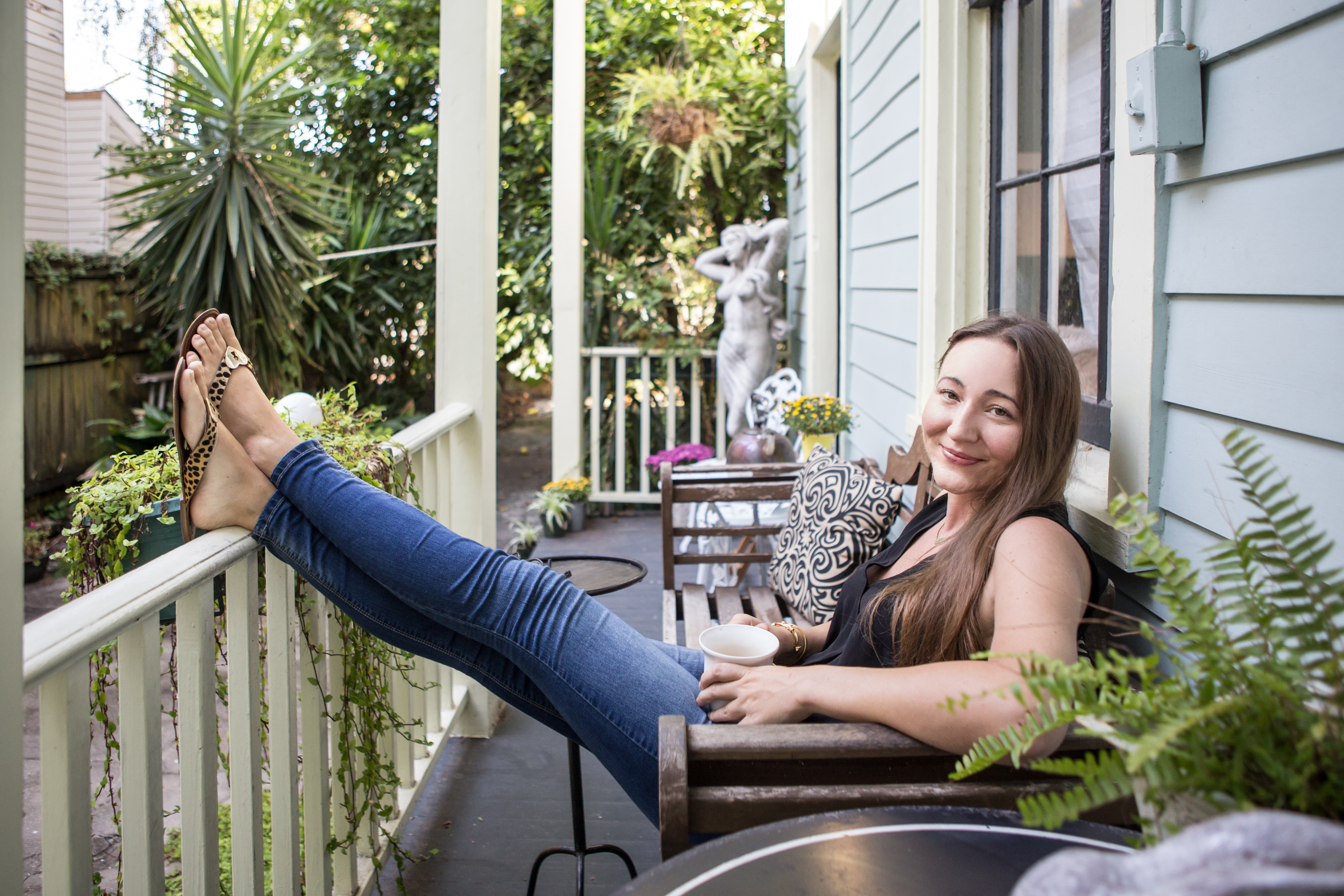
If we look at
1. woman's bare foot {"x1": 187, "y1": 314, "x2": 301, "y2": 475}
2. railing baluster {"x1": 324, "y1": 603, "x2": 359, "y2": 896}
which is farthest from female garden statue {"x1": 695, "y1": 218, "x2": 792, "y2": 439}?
woman's bare foot {"x1": 187, "y1": 314, "x2": 301, "y2": 475}

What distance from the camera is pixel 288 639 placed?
1.46 meters

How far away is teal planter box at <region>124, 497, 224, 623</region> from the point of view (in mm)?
1477

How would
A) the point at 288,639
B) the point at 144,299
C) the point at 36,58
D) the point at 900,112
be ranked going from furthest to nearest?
1. the point at 144,299
2. the point at 900,112
3. the point at 288,639
4. the point at 36,58

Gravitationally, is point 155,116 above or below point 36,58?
above

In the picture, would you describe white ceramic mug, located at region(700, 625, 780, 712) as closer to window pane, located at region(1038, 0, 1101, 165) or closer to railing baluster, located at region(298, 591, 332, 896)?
railing baluster, located at region(298, 591, 332, 896)

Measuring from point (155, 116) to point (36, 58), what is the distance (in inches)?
180

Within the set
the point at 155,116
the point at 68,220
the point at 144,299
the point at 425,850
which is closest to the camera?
the point at 425,850

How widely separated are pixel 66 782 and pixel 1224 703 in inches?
41.4

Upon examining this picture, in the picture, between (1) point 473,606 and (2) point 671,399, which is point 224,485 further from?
(2) point 671,399

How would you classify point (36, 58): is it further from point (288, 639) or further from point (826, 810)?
point (826, 810)

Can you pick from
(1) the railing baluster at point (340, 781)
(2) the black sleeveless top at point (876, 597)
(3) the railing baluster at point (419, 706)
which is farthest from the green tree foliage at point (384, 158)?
(2) the black sleeveless top at point (876, 597)

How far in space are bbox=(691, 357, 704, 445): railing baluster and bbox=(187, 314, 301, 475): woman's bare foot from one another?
4.19 meters

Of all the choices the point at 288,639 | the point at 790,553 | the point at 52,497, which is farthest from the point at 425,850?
the point at 52,497

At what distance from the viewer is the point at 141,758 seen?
3.62 feet
